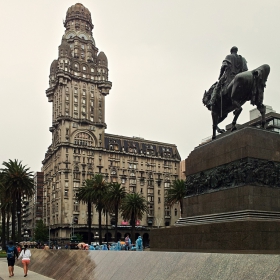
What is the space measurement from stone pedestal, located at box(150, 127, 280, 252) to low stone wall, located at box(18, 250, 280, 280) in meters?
3.44

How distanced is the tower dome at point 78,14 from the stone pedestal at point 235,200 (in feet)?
381

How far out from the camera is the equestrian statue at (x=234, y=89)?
66.6 ft

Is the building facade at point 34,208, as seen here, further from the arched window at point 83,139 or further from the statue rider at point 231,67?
the statue rider at point 231,67

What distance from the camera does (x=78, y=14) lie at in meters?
129

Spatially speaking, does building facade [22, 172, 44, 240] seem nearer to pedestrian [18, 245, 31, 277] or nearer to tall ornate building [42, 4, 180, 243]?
tall ornate building [42, 4, 180, 243]

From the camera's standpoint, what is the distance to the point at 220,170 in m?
19.7

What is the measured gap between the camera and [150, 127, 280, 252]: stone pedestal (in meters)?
15.1

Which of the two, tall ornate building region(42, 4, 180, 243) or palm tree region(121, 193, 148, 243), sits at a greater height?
tall ornate building region(42, 4, 180, 243)

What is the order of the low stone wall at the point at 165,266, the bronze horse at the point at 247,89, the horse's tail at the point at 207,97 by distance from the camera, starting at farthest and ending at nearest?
the horse's tail at the point at 207,97 < the bronze horse at the point at 247,89 < the low stone wall at the point at 165,266

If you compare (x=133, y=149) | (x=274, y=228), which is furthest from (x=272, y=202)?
(x=133, y=149)

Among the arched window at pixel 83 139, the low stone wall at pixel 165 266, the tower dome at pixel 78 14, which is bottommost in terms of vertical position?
the low stone wall at pixel 165 266

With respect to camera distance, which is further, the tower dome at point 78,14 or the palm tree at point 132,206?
the tower dome at point 78,14

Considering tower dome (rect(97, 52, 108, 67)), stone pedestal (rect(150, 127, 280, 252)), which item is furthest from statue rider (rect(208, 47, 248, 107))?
tower dome (rect(97, 52, 108, 67))

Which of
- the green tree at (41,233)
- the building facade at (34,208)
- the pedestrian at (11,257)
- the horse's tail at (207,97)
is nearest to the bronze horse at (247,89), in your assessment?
the horse's tail at (207,97)
